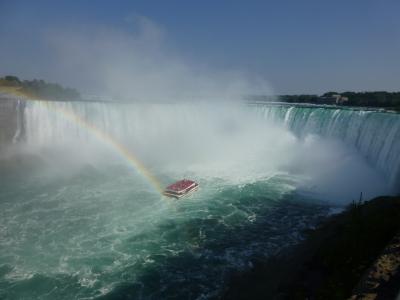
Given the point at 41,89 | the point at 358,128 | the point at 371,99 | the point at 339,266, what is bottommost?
the point at 41,89

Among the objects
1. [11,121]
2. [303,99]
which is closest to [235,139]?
[11,121]

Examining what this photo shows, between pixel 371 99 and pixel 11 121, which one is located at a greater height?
pixel 371 99

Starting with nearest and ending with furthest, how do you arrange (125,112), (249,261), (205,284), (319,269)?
1. (319,269)
2. (205,284)
3. (249,261)
4. (125,112)

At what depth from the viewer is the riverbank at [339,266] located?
227 inches

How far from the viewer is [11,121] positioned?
1149 inches

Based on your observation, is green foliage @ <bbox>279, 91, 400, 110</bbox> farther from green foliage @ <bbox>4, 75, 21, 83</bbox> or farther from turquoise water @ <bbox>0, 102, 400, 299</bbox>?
green foliage @ <bbox>4, 75, 21, 83</bbox>

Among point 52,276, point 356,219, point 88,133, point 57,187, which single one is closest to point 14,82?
point 88,133

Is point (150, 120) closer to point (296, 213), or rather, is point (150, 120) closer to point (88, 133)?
point (88, 133)

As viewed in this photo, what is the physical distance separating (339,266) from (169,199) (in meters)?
11.1

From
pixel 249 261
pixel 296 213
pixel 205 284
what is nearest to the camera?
pixel 205 284

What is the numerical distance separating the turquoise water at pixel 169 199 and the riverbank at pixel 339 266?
0.94 metres

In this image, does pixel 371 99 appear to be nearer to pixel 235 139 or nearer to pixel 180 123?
pixel 235 139

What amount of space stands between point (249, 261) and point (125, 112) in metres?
25.0

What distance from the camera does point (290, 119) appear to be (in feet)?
112
